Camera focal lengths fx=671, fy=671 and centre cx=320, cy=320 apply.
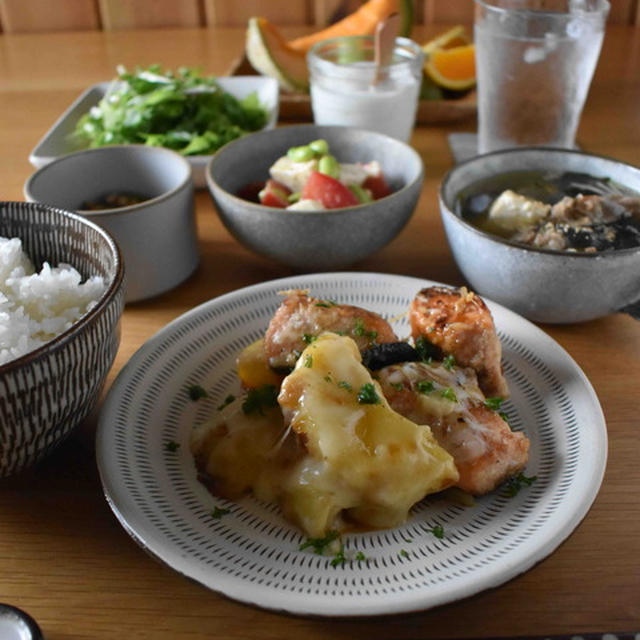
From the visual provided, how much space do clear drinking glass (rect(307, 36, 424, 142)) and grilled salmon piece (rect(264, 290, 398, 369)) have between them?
1.03 metres

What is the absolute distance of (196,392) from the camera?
1.12m

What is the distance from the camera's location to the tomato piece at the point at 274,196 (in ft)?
4.98

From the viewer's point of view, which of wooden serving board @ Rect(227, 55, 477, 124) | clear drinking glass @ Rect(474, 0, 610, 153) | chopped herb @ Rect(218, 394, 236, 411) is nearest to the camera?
chopped herb @ Rect(218, 394, 236, 411)

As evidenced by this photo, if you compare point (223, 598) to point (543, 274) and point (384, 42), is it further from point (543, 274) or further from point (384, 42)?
point (384, 42)

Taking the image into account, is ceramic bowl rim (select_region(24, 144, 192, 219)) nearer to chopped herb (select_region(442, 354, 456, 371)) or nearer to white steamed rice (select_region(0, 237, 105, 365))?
white steamed rice (select_region(0, 237, 105, 365))

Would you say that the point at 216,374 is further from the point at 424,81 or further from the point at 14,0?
the point at 14,0

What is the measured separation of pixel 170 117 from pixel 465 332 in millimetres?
1344

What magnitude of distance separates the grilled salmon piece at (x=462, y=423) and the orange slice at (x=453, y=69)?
1568 mm

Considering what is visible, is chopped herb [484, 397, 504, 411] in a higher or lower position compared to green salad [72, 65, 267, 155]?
lower

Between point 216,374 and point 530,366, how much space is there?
536 mm

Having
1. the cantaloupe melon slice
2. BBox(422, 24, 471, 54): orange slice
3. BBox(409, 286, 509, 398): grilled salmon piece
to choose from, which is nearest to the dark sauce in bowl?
BBox(409, 286, 509, 398): grilled salmon piece

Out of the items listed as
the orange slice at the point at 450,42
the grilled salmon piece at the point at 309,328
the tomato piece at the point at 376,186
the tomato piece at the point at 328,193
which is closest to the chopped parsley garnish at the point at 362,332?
the grilled salmon piece at the point at 309,328

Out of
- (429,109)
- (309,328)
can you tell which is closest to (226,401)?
(309,328)

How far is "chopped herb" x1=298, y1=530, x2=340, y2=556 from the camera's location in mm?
859
